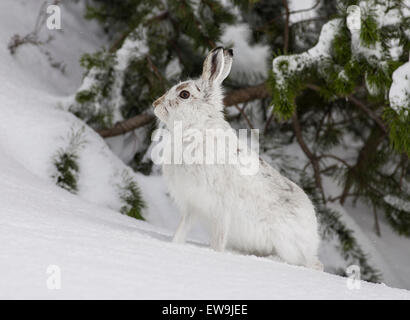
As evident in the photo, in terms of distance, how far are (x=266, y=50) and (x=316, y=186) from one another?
39.4 inches

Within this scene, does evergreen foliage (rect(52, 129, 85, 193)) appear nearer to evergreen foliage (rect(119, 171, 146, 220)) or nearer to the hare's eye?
evergreen foliage (rect(119, 171, 146, 220))

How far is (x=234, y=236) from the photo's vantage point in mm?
2594

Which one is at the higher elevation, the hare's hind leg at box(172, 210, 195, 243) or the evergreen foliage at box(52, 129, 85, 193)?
the evergreen foliage at box(52, 129, 85, 193)

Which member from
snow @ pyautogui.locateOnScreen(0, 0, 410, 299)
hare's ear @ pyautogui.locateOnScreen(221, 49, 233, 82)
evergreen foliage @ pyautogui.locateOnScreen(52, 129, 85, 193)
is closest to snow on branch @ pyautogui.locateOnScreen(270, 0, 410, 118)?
hare's ear @ pyautogui.locateOnScreen(221, 49, 233, 82)

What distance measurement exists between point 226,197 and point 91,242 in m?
0.75

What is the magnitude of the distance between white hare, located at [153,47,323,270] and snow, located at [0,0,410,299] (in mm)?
173

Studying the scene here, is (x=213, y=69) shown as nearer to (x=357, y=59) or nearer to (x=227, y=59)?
(x=227, y=59)

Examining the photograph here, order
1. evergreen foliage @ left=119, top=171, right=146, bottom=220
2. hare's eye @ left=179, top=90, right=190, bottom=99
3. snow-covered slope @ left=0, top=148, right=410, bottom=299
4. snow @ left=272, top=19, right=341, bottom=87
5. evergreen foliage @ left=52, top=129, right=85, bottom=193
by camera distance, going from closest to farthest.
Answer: snow-covered slope @ left=0, top=148, right=410, bottom=299 < hare's eye @ left=179, top=90, right=190, bottom=99 < snow @ left=272, top=19, right=341, bottom=87 < evergreen foliage @ left=52, top=129, right=85, bottom=193 < evergreen foliage @ left=119, top=171, right=146, bottom=220

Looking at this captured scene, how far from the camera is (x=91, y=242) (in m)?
1.85

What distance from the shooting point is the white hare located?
8.09 ft

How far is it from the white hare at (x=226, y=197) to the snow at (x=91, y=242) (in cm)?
17

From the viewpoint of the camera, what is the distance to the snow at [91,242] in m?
1.47

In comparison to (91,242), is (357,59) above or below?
above

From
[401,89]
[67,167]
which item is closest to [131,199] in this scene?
[67,167]
